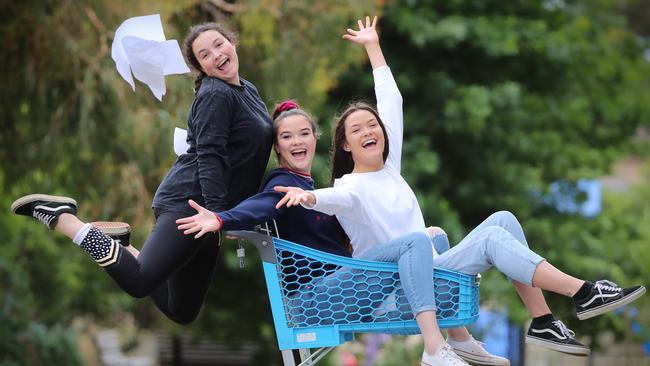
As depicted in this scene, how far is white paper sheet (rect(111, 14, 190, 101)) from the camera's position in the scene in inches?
192

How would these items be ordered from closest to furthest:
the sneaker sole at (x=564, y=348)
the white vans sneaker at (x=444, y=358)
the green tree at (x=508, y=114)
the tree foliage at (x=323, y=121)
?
1. the white vans sneaker at (x=444, y=358)
2. the sneaker sole at (x=564, y=348)
3. the tree foliage at (x=323, y=121)
4. the green tree at (x=508, y=114)

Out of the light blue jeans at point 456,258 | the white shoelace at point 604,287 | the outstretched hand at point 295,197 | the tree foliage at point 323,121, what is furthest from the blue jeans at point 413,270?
the tree foliage at point 323,121

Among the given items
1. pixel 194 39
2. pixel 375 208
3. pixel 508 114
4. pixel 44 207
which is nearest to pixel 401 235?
pixel 375 208

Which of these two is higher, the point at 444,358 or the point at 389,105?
the point at 389,105

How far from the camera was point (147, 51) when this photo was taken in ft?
16.1

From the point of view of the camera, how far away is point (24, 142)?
9.62m

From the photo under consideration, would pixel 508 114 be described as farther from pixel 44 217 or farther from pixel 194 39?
pixel 44 217

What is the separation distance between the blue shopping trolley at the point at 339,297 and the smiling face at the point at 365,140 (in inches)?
18.3

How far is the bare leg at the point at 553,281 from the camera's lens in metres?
4.26

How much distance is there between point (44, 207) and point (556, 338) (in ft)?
7.01

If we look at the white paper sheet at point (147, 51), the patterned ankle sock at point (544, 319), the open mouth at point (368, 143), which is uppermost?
the white paper sheet at point (147, 51)

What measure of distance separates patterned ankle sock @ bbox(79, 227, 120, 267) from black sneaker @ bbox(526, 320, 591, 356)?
171 centimetres

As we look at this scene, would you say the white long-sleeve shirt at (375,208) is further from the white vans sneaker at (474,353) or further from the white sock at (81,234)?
the white sock at (81,234)

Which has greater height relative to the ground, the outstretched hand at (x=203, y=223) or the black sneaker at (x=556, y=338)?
the outstretched hand at (x=203, y=223)
